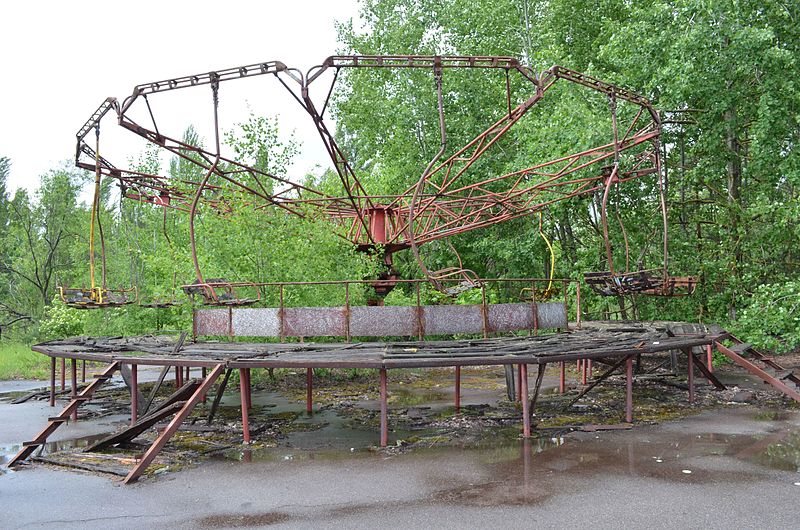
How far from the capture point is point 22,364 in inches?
968

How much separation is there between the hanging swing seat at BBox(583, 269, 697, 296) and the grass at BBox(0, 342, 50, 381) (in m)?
18.8

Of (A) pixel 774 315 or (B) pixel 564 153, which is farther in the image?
(B) pixel 564 153

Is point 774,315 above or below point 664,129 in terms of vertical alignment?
below

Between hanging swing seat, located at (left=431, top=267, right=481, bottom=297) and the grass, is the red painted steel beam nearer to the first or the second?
hanging swing seat, located at (left=431, top=267, right=481, bottom=297)

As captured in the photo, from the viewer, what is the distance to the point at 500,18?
A: 28938mm

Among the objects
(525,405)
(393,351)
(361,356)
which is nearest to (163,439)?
(361,356)

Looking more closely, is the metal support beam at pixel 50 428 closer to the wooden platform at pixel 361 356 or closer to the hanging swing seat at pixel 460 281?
the wooden platform at pixel 361 356

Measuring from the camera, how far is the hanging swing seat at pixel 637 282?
13.2 metres

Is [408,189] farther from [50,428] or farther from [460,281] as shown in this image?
[50,428]

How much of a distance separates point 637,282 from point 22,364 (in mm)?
21868

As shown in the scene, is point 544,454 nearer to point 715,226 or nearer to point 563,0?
point 715,226

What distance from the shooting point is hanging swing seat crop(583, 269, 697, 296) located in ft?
43.4

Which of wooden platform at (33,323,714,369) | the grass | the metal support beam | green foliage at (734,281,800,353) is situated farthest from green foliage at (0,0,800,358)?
the metal support beam

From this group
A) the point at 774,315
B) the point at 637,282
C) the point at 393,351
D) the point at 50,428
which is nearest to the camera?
the point at 50,428
